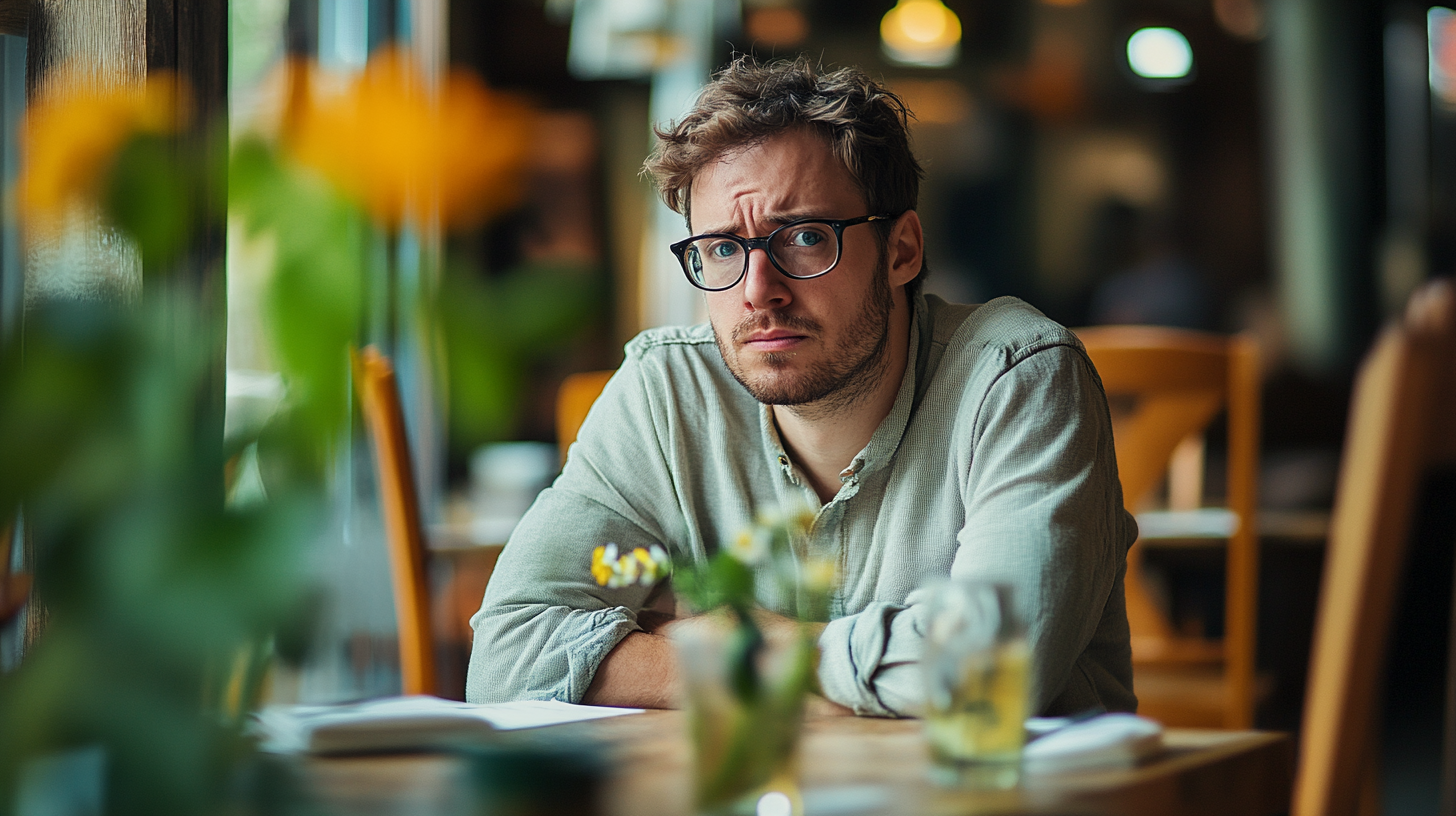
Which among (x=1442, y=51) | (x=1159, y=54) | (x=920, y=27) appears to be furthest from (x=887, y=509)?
(x=1442, y=51)

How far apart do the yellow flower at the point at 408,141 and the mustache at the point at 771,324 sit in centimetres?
128

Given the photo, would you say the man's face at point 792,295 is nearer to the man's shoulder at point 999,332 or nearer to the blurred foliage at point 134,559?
the man's shoulder at point 999,332

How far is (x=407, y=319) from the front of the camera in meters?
0.32

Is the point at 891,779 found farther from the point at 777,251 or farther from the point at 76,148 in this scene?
the point at 777,251

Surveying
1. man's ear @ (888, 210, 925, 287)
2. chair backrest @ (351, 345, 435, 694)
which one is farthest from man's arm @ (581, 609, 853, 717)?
chair backrest @ (351, 345, 435, 694)

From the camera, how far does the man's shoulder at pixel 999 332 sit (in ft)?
5.00

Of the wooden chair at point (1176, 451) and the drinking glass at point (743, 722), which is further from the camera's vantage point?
the wooden chair at point (1176, 451)

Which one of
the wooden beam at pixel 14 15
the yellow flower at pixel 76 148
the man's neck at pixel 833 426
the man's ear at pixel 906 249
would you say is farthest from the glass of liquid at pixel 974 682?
the wooden beam at pixel 14 15

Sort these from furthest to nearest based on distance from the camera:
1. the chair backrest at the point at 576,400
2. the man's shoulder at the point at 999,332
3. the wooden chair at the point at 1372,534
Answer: the chair backrest at the point at 576,400
the man's shoulder at the point at 999,332
the wooden chair at the point at 1372,534

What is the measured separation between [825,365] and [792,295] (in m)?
0.11

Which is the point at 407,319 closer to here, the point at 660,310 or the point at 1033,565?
the point at 1033,565

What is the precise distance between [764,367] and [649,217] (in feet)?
13.2

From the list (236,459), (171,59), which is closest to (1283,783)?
(236,459)

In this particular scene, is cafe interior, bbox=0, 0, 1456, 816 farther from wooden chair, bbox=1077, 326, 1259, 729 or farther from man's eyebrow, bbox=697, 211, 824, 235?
man's eyebrow, bbox=697, 211, 824, 235
